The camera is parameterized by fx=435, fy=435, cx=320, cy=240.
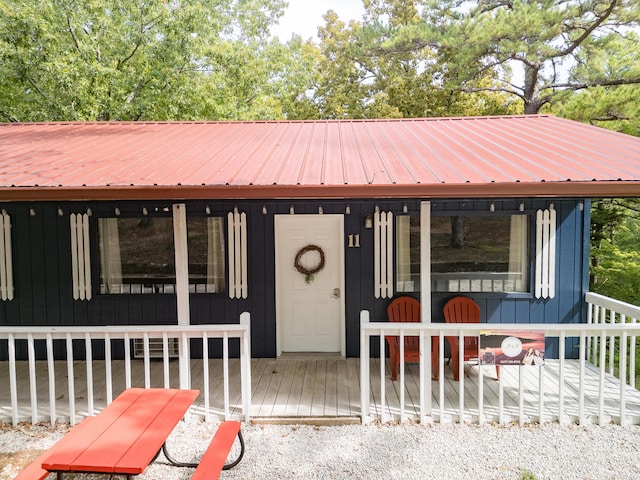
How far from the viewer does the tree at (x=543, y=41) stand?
38.0ft

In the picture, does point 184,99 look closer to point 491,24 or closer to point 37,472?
point 491,24

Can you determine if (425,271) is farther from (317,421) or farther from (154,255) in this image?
(154,255)

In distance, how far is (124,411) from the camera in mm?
3158

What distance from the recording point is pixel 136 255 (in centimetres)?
579

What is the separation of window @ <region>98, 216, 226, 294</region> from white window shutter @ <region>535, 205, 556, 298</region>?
13.5 feet

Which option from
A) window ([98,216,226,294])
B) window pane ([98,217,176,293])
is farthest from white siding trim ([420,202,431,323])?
window pane ([98,217,176,293])

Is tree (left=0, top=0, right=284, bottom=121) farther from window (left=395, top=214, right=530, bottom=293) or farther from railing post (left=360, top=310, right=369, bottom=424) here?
railing post (left=360, top=310, right=369, bottom=424)

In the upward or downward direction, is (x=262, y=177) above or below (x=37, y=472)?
above

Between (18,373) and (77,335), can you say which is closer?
(77,335)

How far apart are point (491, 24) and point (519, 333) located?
10924 millimetres

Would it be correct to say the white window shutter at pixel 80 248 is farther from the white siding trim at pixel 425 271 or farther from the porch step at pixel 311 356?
the white siding trim at pixel 425 271

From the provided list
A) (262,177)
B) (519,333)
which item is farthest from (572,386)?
(262,177)

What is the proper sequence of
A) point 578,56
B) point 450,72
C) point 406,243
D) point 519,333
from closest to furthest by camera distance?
point 519,333, point 406,243, point 578,56, point 450,72

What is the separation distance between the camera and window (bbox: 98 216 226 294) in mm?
5762
